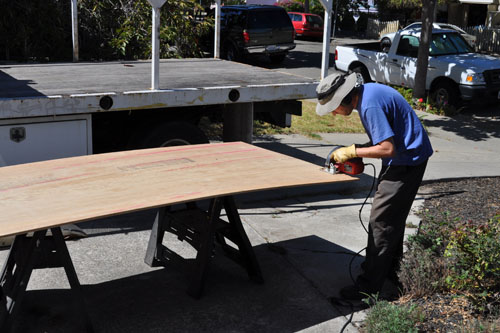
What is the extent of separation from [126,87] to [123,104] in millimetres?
518

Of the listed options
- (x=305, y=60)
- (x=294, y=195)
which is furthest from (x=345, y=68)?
(x=294, y=195)

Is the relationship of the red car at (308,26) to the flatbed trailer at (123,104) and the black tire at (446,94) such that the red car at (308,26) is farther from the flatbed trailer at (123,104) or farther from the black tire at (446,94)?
the flatbed trailer at (123,104)

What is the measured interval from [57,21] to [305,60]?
13488mm

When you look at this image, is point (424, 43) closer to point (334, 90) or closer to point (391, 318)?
point (334, 90)

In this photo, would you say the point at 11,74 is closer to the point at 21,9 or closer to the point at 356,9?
the point at 21,9

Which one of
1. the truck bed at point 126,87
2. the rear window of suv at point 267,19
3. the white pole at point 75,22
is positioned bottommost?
the truck bed at point 126,87

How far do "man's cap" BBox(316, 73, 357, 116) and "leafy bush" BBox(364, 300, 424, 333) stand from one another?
1405mm

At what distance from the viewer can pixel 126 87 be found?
255 inches

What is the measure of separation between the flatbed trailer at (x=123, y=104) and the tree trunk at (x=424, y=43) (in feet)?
19.0

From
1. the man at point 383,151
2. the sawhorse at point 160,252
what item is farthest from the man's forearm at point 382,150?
the sawhorse at point 160,252

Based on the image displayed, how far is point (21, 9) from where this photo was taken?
10.2m

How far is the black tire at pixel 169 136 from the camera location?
666 cm

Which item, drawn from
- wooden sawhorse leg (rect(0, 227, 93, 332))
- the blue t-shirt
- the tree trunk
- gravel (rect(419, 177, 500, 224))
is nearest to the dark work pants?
the blue t-shirt

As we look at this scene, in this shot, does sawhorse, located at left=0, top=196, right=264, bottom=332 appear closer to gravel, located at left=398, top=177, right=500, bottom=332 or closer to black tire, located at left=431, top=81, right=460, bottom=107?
gravel, located at left=398, top=177, right=500, bottom=332
